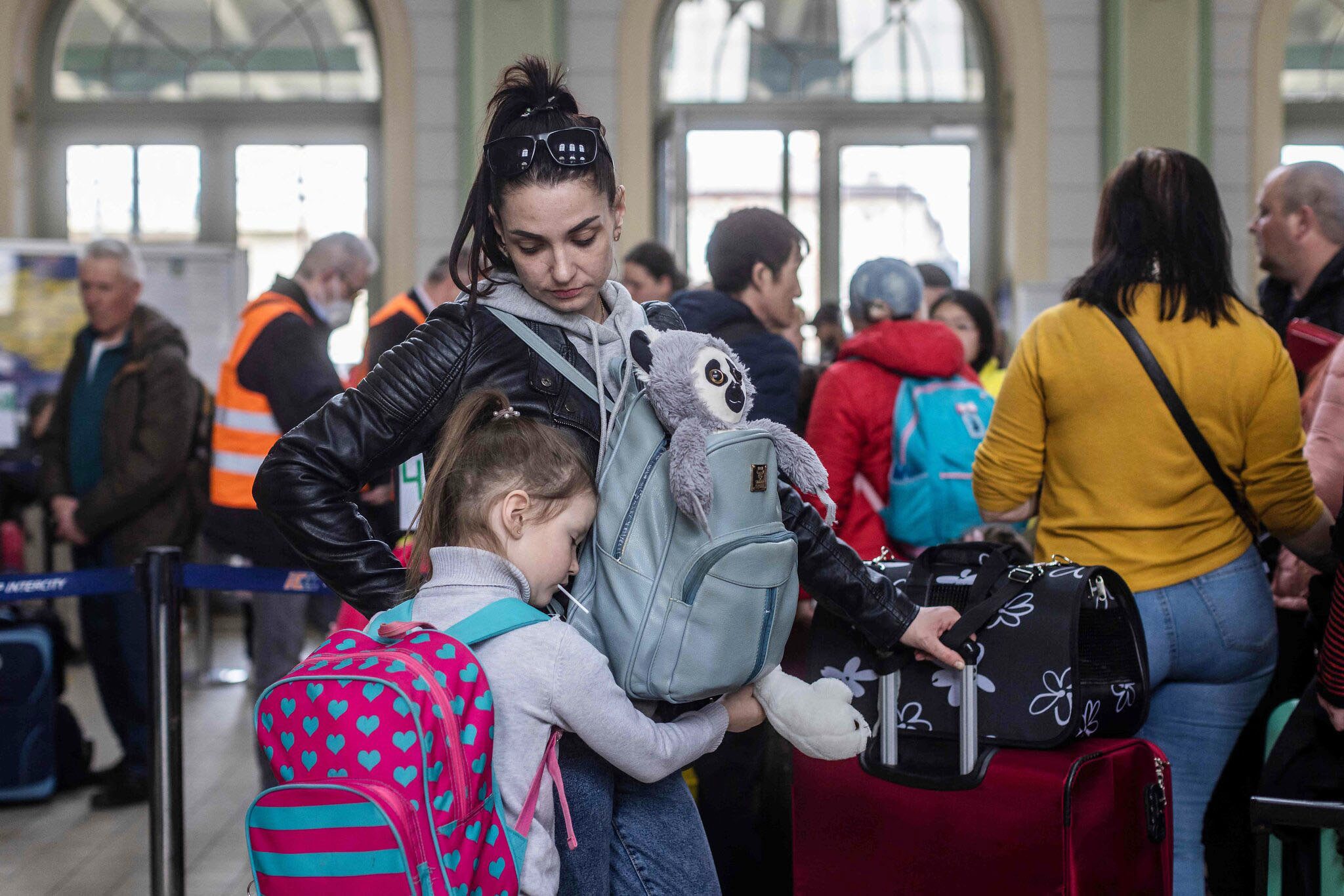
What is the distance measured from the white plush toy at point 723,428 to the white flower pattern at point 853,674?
14.9 inches

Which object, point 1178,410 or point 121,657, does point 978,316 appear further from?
point 121,657

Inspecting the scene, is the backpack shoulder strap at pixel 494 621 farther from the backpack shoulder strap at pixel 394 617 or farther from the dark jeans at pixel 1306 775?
the dark jeans at pixel 1306 775

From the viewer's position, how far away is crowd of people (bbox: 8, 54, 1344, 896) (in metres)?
1.49

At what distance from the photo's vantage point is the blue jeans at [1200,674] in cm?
208

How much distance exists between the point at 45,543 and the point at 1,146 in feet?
8.84

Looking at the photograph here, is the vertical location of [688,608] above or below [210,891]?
above

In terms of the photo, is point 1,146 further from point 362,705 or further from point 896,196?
point 362,705

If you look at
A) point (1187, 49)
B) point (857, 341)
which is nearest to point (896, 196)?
point (1187, 49)

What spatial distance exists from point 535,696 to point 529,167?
616 mm

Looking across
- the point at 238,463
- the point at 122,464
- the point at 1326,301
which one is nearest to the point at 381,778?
the point at 1326,301

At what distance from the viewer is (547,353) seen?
1.58 m

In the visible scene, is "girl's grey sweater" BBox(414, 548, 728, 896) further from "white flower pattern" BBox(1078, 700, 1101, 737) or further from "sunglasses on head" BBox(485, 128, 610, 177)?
"white flower pattern" BBox(1078, 700, 1101, 737)

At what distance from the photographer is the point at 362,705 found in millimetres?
1267

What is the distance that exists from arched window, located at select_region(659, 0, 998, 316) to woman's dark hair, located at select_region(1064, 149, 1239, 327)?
18.6 feet
